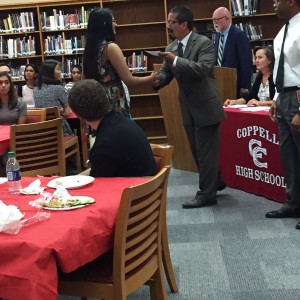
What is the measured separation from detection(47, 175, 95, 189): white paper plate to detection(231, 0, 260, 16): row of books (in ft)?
19.8

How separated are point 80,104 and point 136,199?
75cm

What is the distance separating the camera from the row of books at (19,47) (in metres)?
8.26

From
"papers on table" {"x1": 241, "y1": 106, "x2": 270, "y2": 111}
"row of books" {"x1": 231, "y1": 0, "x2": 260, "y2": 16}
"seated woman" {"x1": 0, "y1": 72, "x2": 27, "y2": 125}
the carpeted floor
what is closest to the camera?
the carpeted floor

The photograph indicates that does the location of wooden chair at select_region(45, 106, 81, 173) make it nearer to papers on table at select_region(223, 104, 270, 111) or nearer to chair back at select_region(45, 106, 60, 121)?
chair back at select_region(45, 106, 60, 121)

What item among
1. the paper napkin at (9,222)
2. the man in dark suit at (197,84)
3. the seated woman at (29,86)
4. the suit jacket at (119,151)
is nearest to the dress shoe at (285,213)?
the man in dark suit at (197,84)

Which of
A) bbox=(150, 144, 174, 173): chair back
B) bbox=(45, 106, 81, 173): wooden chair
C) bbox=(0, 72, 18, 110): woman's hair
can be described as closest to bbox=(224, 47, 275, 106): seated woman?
bbox=(45, 106, 81, 173): wooden chair

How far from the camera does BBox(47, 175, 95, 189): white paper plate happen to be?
2387 millimetres

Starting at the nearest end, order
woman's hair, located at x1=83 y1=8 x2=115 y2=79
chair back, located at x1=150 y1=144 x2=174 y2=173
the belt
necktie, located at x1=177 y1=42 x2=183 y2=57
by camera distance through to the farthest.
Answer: chair back, located at x1=150 y1=144 x2=174 y2=173, woman's hair, located at x1=83 y1=8 x2=115 y2=79, the belt, necktie, located at x1=177 y1=42 x2=183 y2=57

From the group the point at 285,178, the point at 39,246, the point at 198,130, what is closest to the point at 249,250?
the point at 285,178

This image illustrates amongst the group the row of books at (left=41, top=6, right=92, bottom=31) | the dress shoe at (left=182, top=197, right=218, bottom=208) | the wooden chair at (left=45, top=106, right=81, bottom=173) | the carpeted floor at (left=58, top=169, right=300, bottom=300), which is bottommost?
the carpeted floor at (left=58, top=169, right=300, bottom=300)

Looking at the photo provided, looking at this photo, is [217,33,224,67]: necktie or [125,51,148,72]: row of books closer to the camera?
[217,33,224,67]: necktie

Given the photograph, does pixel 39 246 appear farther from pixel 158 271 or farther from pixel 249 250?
pixel 249 250

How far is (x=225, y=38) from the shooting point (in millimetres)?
5562

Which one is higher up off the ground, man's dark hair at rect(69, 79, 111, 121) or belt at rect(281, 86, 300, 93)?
man's dark hair at rect(69, 79, 111, 121)
